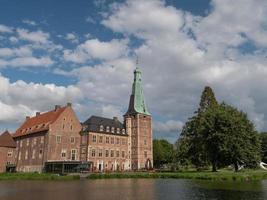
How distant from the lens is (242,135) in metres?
53.4

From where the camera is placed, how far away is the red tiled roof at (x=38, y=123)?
74.5 m

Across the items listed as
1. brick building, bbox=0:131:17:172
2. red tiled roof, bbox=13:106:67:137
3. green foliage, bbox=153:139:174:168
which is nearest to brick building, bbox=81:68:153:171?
red tiled roof, bbox=13:106:67:137

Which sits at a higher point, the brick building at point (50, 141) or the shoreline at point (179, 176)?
the brick building at point (50, 141)

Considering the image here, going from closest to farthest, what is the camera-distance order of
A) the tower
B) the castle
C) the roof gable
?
the castle
the roof gable
the tower

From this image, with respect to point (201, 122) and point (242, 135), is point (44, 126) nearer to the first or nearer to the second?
point (201, 122)

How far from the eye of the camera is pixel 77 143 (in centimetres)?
7762

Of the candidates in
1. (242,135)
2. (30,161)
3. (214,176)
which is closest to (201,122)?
(242,135)

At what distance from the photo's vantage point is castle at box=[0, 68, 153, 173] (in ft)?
234

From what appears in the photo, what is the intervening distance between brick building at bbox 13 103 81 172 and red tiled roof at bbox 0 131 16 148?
6.14ft

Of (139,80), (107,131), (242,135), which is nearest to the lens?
(242,135)

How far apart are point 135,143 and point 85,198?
6447 cm

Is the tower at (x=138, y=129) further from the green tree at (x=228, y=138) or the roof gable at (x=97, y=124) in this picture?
the green tree at (x=228, y=138)

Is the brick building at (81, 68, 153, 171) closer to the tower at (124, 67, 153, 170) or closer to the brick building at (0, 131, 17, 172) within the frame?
the tower at (124, 67, 153, 170)

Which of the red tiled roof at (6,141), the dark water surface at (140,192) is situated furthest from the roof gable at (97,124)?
the dark water surface at (140,192)
